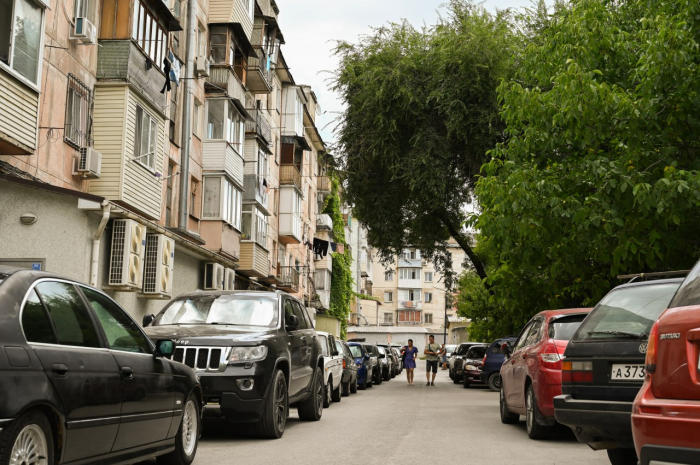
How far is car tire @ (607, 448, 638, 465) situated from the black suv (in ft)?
13.8

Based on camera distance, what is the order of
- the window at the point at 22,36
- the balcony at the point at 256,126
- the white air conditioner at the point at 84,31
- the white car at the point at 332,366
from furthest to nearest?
1. the balcony at the point at 256,126
2. the white air conditioner at the point at 84,31
3. the white car at the point at 332,366
4. the window at the point at 22,36

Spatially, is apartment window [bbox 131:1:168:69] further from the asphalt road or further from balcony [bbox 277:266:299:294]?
balcony [bbox 277:266:299:294]

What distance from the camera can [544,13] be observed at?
28891 mm

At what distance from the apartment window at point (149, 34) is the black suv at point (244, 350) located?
1093cm

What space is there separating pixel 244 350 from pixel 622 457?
455cm

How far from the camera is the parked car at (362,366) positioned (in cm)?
2873

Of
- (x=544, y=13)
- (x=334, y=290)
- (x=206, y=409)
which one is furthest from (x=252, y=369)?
(x=334, y=290)

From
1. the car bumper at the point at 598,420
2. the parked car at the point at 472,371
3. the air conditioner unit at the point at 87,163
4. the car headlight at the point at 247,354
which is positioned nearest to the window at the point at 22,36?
the air conditioner unit at the point at 87,163

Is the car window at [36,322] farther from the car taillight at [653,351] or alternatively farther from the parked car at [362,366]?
the parked car at [362,366]

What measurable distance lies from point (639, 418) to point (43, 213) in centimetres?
1487

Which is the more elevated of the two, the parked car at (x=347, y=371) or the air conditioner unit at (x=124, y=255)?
the air conditioner unit at (x=124, y=255)

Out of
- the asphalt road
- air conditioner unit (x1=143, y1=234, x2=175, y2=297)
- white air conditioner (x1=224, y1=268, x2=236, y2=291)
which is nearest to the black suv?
the asphalt road

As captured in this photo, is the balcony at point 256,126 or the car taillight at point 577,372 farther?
the balcony at point 256,126

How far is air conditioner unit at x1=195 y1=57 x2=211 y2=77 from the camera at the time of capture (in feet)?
94.9
